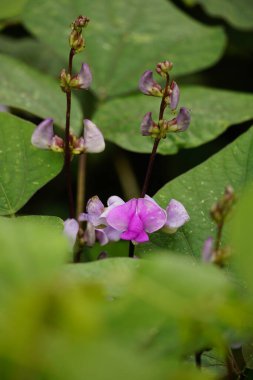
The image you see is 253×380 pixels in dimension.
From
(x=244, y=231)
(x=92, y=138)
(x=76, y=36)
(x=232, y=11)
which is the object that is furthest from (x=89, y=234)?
(x=232, y=11)

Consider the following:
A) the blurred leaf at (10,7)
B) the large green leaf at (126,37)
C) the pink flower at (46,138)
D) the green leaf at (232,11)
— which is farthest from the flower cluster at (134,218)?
the green leaf at (232,11)

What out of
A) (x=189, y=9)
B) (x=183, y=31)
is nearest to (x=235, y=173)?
(x=183, y=31)

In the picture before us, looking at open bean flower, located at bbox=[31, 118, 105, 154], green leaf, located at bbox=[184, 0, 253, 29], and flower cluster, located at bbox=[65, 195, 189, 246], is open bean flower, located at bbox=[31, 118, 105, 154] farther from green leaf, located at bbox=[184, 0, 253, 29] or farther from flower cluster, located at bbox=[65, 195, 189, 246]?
green leaf, located at bbox=[184, 0, 253, 29]

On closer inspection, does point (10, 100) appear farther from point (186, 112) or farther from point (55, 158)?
point (186, 112)

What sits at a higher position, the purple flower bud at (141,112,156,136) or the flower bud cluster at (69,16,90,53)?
the flower bud cluster at (69,16,90,53)

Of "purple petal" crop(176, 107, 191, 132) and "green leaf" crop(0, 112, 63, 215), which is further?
"green leaf" crop(0, 112, 63, 215)

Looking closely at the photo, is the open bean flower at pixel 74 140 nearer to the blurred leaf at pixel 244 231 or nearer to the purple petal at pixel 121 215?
the purple petal at pixel 121 215

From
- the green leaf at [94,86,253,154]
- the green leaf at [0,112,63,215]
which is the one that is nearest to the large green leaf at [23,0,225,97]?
the green leaf at [94,86,253,154]
